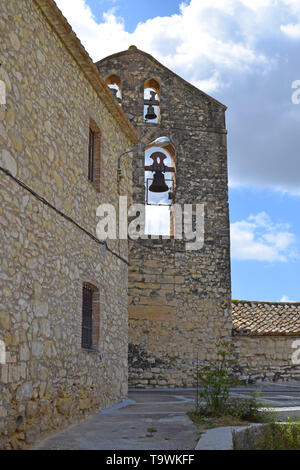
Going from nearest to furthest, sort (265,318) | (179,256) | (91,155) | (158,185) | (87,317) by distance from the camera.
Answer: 1. (87,317)
2. (91,155)
3. (158,185)
4. (179,256)
5. (265,318)

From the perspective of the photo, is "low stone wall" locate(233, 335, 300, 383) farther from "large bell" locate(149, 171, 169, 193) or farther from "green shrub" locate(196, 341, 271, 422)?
"green shrub" locate(196, 341, 271, 422)

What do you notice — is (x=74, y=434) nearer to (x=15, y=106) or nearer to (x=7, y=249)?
(x=7, y=249)

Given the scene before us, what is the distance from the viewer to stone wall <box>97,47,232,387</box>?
1449 cm

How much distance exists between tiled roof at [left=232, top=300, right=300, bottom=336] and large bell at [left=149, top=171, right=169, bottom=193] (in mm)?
4338

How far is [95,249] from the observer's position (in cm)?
866

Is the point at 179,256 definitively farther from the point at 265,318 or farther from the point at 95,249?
the point at 95,249

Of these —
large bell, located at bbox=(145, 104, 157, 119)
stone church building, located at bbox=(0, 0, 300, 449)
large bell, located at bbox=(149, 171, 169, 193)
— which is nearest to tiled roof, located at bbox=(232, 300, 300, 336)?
stone church building, located at bbox=(0, 0, 300, 449)

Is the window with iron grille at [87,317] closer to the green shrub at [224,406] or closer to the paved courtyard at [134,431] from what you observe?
the paved courtyard at [134,431]

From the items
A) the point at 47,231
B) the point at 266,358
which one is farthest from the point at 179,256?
the point at 47,231

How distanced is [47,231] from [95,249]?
2043mm

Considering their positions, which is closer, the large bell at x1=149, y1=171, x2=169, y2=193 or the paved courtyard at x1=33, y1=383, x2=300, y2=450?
the paved courtyard at x1=33, y1=383, x2=300, y2=450

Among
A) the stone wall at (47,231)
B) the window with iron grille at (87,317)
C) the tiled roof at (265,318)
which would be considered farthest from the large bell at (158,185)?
the window with iron grille at (87,317)

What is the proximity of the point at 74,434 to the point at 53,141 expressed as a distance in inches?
142

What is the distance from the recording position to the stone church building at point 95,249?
5.84 metres
